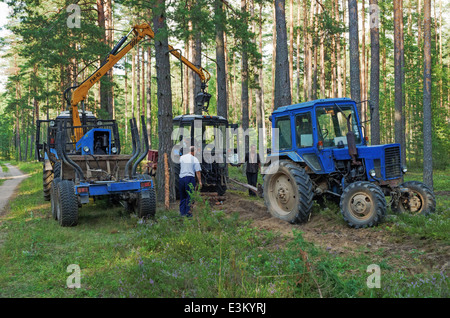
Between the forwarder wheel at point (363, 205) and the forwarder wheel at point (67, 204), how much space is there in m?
6.12

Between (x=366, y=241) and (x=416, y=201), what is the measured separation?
199 cm

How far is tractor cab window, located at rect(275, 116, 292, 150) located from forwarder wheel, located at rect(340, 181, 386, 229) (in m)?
2.22

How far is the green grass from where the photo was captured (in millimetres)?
4035

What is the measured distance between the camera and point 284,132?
869 cm

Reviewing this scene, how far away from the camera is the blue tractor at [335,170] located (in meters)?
6.76

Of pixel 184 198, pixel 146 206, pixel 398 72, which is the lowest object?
pixel 146 206

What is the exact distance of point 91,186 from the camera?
8.02 meters

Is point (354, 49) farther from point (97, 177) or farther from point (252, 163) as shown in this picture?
point (97, 177)

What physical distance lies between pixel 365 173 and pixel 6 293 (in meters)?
6.78

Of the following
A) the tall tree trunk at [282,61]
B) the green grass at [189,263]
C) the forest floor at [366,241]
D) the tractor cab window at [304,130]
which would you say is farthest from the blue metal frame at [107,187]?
the tall tree trunk at [282,61]

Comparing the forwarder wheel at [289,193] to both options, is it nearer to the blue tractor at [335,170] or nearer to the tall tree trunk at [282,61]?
the blue tractor at [335,170]

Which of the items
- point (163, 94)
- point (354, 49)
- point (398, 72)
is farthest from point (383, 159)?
point (398, 72)

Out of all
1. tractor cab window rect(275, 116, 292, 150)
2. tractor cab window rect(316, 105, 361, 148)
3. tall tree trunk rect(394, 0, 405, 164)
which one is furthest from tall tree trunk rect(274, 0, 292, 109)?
tall tree trunk rect(394, 0, 405, 164)

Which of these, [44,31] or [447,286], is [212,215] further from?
[44,31]
